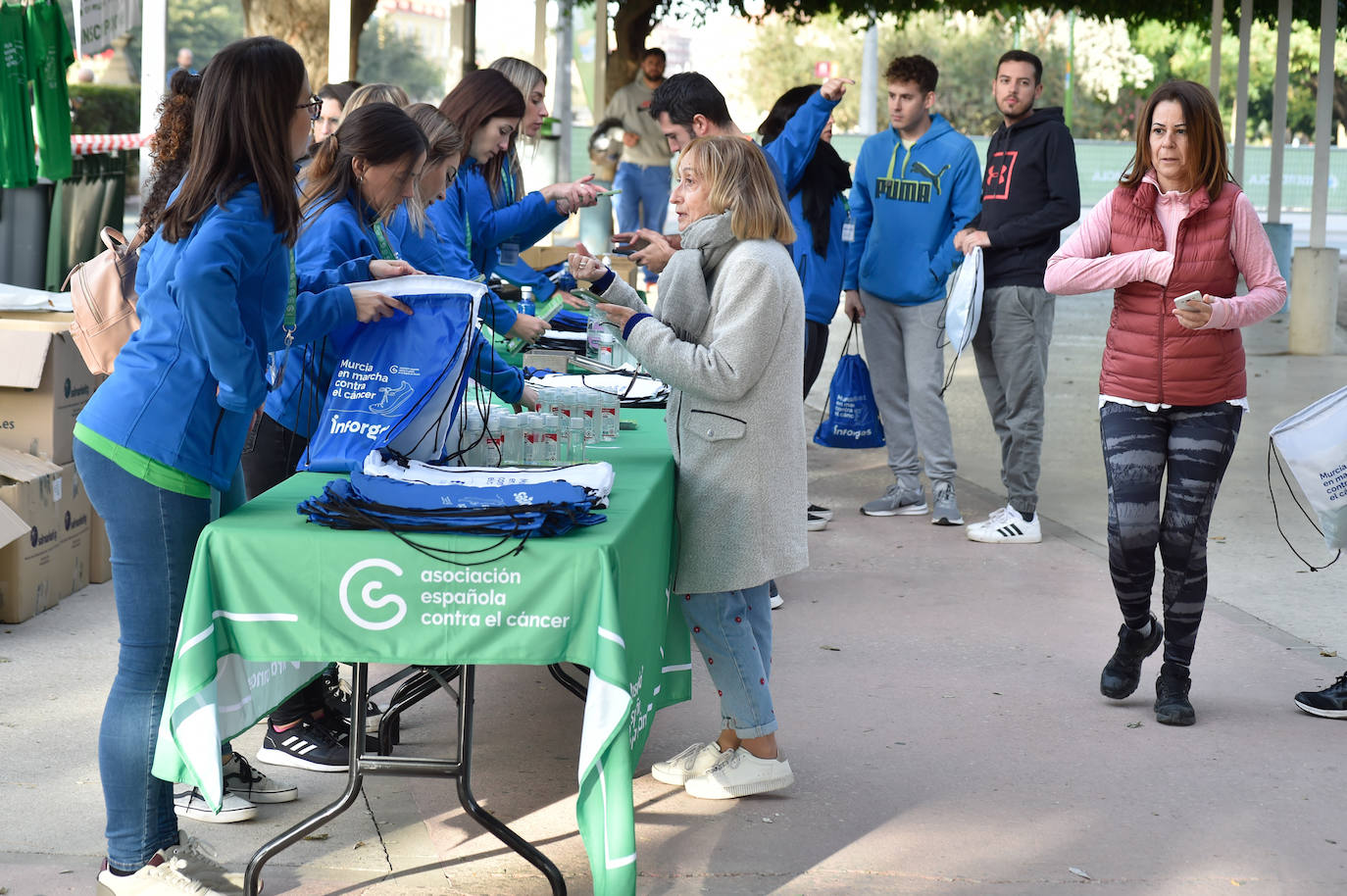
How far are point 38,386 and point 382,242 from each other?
81.0 inches

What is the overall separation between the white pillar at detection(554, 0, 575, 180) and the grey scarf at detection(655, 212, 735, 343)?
1403 cm

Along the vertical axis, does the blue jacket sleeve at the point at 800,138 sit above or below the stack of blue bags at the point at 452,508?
above

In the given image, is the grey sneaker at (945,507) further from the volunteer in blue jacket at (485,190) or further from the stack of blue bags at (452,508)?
the stack of blue bags at (452,508)

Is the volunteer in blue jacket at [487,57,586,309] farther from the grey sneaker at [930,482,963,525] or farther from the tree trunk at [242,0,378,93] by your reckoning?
the tree trunk at [242,0,378,93]

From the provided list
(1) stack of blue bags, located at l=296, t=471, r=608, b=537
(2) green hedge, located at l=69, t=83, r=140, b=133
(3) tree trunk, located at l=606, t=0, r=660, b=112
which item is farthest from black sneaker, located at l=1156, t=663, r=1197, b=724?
(2) green hedge, located at l=69, t=83, r=140, b=133

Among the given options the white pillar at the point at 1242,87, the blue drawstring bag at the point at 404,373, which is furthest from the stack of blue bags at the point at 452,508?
the white pillar at the point at 1242,87

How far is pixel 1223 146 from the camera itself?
4066mm

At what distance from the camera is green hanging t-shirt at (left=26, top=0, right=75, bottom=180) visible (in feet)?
27.1

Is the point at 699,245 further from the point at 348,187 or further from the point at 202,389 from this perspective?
the point at 202,389

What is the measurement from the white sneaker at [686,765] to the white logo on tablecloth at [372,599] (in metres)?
1.24

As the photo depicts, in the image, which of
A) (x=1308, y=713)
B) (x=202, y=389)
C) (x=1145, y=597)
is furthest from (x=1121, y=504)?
(x=202, y=389)

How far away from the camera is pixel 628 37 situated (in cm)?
1605

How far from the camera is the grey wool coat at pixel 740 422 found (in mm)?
3342

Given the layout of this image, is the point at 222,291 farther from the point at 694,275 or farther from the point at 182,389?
the point at 694,275
